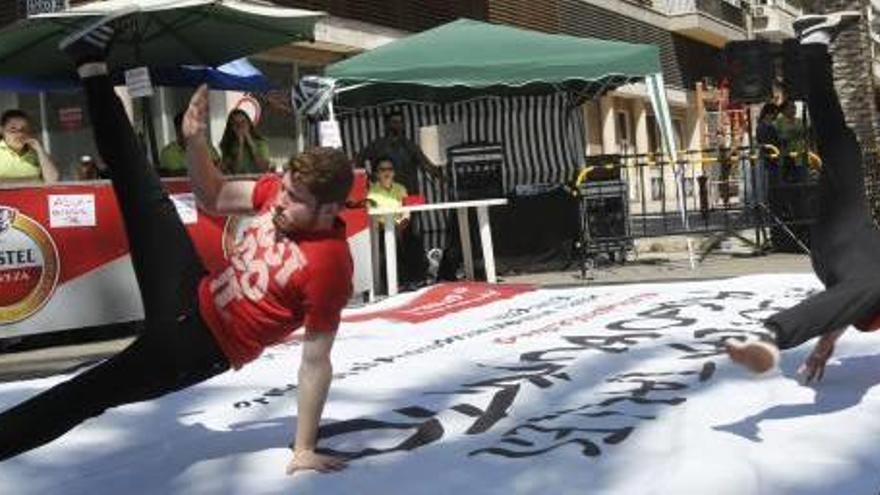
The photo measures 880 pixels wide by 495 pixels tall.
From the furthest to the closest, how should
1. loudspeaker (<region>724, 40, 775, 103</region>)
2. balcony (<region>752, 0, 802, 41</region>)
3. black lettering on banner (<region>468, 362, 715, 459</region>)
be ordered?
balcony (<region>752, 0, 802, 41</region>), loudspeaker (<region>724, 40, 775, 103</region>), black lettering on banner (<region>468, 362, 715, 459</region>)

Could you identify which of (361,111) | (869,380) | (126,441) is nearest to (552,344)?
(869,380)

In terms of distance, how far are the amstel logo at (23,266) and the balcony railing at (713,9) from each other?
2951cm

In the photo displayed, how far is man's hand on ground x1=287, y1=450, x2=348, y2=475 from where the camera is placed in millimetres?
4141

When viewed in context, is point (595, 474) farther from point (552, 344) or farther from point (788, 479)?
point (552, 344)

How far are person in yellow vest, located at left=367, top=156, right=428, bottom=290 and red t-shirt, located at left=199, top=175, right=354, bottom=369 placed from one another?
6999mm

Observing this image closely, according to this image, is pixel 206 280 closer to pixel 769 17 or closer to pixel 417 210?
pixel 417 210

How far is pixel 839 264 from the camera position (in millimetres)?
4625

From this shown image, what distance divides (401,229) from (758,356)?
25.6 feet

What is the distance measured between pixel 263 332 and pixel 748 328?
3.29m

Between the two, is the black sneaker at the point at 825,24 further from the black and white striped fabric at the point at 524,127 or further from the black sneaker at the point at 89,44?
the black and white striped fabric at the point at 524,127

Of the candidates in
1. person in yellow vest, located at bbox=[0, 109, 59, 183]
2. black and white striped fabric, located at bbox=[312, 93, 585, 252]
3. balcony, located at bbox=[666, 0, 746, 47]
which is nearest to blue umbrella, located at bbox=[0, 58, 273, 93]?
person in yellow vest, located at bbox=[0, 109, 59, 183]

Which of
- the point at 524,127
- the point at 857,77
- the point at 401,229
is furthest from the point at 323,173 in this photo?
the point at 857,77

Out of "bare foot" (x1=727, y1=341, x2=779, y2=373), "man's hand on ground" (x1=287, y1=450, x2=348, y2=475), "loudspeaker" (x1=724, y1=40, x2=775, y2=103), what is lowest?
"man's hand on ground" (x1=287, y1=450, x2=348, y2=475)

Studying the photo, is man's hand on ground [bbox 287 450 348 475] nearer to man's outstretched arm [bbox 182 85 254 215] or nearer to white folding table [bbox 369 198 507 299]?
man's outstretched arm [bbox 182 85 254 215]
